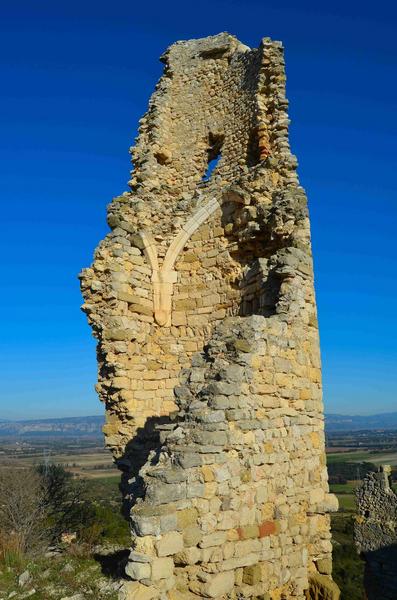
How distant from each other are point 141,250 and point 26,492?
12.0 meters

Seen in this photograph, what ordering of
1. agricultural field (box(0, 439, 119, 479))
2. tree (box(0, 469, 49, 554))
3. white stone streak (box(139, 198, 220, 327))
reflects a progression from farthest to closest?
agricultural field (box(0, 439, 119, 479))
tree (box(0, 469, 49, 554))
white stone streak (box(139, 198, 220, 327))

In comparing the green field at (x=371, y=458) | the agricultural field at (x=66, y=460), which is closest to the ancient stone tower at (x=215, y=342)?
the agricultural field at (x=66, y=460)

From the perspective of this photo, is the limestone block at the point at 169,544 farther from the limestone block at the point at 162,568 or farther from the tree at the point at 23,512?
the tree at the point at 23,512

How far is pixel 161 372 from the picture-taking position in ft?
27.5

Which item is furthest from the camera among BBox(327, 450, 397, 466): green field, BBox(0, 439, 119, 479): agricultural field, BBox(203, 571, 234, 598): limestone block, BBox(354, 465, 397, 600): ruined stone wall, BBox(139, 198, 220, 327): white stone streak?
BBox(327, 450, 397, 466): green field

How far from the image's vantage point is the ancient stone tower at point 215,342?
4852mm

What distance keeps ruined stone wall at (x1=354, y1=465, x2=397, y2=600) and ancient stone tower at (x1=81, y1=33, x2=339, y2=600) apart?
12.8 meters

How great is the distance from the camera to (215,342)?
5.86 m

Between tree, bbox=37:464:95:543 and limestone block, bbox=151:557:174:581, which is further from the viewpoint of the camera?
tree, bbox=37:464:95:543

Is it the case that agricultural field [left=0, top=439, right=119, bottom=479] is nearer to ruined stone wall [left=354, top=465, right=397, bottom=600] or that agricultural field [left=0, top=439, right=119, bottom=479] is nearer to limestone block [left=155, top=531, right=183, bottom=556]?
ruined stone wall [left=354, top=465, right=397, bottom=600]

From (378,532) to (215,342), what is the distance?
50.2 ft

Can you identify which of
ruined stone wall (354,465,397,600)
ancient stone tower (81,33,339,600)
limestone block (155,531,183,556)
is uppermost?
ancient stone tower (81,33,339,600)

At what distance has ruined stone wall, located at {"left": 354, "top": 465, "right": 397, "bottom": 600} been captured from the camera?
17.0 meters

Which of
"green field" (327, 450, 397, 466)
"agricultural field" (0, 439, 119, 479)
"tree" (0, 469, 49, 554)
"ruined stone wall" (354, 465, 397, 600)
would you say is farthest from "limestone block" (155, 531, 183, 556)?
"green field" (327, 450, 397, 466)
